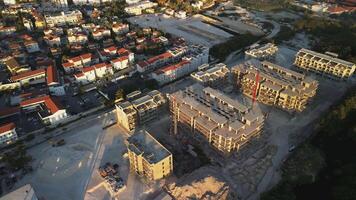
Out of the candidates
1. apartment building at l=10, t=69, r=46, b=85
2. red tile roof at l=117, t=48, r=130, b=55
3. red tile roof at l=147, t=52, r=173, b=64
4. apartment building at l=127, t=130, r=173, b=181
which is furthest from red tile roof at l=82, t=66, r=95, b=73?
apartment building at l=127, t=130, r=173, b=181

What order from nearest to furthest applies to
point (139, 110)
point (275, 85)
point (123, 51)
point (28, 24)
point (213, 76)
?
point (139, 110) → point (275, 85) → point (213, 76) → point (123, 51) → point (28, 24)

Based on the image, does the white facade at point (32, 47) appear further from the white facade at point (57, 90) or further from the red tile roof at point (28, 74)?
the white facade at point (57, 90)

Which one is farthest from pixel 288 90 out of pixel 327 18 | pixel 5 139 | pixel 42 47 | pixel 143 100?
pixel 42 47

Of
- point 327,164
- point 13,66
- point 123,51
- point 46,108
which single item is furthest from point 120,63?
point 327,164

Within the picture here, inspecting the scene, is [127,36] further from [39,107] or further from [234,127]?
[234,127]

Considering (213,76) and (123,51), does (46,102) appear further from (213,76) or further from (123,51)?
(213,76)
